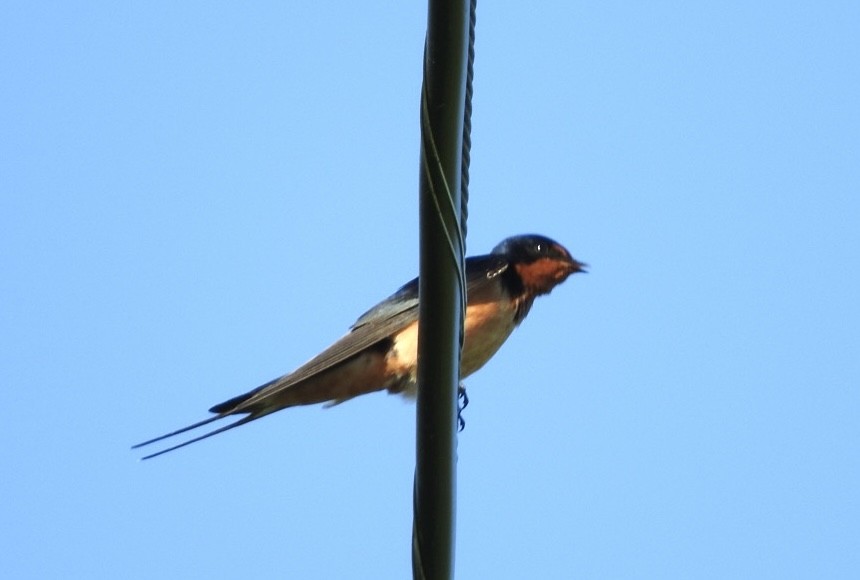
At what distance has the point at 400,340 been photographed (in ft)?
20.9

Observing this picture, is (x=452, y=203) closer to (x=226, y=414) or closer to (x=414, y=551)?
(x=414, y=551)

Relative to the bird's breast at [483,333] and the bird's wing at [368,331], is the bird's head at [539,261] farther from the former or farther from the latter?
the bird's breast at [483,333]

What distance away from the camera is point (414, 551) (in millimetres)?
2412

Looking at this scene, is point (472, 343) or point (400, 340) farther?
point (472, 343)

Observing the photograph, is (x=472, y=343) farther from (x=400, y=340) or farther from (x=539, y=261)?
(x=539, y=261)

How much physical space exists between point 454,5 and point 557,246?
4988 millimetres

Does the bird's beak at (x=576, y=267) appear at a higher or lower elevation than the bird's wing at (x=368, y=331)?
higher

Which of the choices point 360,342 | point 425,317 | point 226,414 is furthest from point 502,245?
point 425,317

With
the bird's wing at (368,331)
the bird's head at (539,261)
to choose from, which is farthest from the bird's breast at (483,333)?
the bird's head at (539,261)

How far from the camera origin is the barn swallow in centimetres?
604

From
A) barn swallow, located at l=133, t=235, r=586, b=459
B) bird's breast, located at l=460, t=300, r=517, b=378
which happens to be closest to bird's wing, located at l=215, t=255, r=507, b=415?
barn swallow, located at l=133, t=235, r=586, b=459

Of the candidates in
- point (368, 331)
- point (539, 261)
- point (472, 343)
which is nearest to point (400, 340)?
point (368, 331)

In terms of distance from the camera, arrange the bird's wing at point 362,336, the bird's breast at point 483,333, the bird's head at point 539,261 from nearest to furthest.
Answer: the bird's wing at point 362,336, the bird's breast at point 483,333, the bird's head at point 539,261

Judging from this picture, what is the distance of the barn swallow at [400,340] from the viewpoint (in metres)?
6.04
